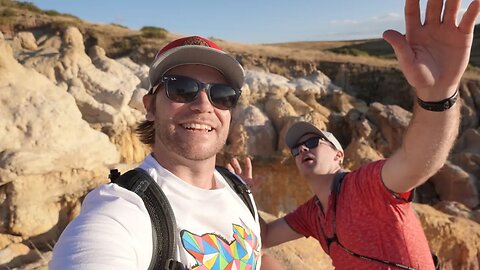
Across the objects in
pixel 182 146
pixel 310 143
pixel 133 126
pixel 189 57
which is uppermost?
pixel 189 57

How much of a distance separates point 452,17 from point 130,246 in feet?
4.31

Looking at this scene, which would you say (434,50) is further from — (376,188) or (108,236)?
(108,236)

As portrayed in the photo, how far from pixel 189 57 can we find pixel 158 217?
784 mm

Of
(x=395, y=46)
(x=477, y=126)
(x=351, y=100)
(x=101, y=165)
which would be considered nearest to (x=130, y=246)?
(x=395, y=46)

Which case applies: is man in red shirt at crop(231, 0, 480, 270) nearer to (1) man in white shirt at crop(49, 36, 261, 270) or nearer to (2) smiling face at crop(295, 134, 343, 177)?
(2) smiling face at crop(295, 134, 343, 177)

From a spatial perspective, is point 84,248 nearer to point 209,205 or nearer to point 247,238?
point 209,205

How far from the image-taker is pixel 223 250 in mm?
1660

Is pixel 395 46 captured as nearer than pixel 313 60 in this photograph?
Yes

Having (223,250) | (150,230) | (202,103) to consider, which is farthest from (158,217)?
(202,103)

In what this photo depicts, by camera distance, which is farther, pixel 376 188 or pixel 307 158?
pixel 307 158

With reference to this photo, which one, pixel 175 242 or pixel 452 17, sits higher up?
pixel 452 17

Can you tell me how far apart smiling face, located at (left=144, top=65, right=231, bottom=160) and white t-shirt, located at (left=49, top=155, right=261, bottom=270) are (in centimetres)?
12

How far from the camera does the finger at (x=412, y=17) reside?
1.43 meters

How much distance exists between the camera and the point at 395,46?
1.42 metres
